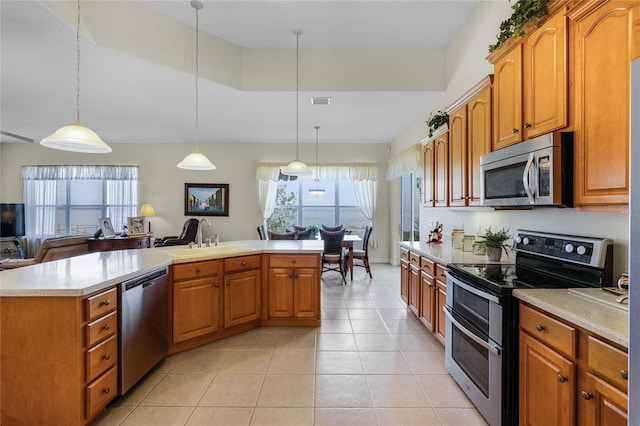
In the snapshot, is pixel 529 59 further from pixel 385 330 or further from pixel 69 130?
pixel 69 130

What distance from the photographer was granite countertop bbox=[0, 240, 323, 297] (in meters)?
1.61

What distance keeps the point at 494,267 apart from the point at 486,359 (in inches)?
26.1

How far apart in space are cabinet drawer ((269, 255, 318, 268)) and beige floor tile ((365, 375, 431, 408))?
1.25 m

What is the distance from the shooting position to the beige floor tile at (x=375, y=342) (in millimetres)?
2754

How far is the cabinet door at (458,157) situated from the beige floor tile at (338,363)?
1696mm

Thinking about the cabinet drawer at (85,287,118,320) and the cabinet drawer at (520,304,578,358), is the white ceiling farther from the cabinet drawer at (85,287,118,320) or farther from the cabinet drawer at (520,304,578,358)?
the cabinet drawer at (520,304,578,358)

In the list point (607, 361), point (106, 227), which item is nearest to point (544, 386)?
point (607, 361)

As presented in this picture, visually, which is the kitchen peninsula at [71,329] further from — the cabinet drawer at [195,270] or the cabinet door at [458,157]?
the cabinet door at [458,157]

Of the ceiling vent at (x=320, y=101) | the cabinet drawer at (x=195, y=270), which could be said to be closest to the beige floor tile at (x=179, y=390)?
the cabinet drawer at (x=195, y=270)

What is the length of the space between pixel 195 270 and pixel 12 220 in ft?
21.2

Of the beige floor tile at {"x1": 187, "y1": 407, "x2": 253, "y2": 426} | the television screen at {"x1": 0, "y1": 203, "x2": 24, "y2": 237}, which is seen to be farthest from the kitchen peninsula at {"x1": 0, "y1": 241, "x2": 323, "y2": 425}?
the television screen at {"x1": 0, "y1": 203, "x2": 24, "y2": 237}

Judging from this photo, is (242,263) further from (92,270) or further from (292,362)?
(92,270)

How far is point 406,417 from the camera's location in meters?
1.84

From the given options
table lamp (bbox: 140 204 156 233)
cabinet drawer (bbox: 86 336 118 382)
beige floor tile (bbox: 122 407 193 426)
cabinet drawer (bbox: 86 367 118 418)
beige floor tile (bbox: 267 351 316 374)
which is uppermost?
table lamp (bbox: 140 204 156 233)
